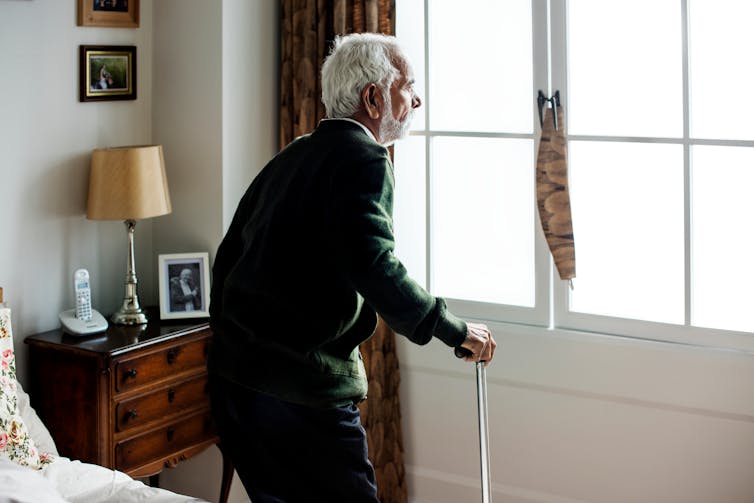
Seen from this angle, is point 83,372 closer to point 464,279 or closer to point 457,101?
point 464,279

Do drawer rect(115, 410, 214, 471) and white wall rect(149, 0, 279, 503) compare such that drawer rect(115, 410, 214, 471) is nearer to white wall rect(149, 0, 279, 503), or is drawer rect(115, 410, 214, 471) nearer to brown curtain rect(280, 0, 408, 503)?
white wall rect(149, 0, 279, 503)

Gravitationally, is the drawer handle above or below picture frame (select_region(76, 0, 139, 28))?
below

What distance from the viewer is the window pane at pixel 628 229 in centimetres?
319

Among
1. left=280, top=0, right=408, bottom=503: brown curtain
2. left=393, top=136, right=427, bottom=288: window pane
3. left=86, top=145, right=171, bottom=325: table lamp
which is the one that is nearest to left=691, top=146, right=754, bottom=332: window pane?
left=393, top=136, right=427, bottom=288: window pane

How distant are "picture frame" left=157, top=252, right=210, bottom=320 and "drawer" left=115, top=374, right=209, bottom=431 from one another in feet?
0.82

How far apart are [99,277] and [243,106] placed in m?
0.83

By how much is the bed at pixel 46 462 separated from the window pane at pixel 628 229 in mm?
1662

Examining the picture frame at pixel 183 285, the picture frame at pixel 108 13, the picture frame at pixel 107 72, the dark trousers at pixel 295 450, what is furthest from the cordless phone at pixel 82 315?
the dark trousers at pixel 295 450

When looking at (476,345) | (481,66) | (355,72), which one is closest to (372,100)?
(355,72)

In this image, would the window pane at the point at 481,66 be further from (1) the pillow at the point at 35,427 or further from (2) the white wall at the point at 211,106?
(1) the pillow at the point at 35,427

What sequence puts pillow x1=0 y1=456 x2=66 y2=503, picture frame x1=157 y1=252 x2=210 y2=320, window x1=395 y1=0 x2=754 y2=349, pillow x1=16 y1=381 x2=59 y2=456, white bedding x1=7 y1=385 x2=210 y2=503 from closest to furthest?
pillow x1=0 y1=456 x2=66 y2=503
white bedding x1=7 y1=385 x2=210 y2=503
pillow x1=16 y1=381 x2=59 y2=456
window x1=395 y1=0 x2=754 y2=349
picture frame x1=157 y1=252 x2=210 y2=320

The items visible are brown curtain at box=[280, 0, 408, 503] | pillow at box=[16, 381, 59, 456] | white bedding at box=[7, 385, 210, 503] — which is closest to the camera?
white bedding at box=[7, 385, 210, 503]

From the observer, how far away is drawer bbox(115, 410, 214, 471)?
120 inches

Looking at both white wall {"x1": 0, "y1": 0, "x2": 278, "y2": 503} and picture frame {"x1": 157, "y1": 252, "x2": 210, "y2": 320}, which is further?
picture frame {"x1": 157, "y1": 252, "x2": 210, "y2": 320}
